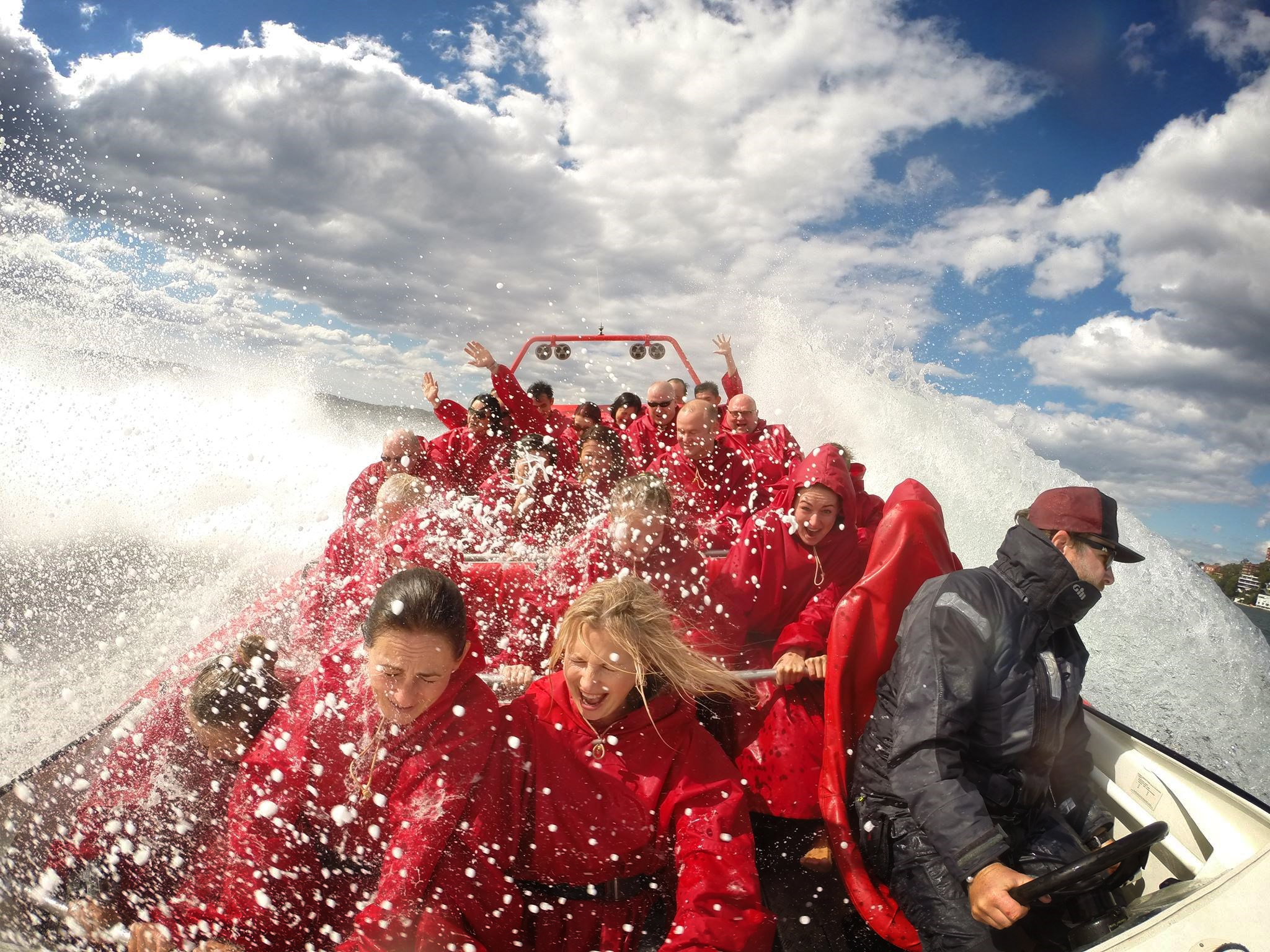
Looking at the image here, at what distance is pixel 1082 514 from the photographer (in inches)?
79.8

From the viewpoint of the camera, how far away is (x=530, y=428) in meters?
6.76

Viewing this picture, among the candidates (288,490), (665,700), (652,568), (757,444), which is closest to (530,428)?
(757,444)

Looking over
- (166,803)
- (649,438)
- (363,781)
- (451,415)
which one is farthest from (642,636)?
(451,415)

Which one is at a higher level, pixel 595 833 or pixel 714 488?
pixel 714 488

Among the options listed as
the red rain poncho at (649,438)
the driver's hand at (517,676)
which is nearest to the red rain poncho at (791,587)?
the driver's hand at (517,676)

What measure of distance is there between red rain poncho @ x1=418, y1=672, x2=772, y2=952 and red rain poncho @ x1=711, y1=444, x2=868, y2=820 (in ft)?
2.22

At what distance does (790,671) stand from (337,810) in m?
1.57

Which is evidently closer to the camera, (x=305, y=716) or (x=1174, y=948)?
(x=1174, y=948)

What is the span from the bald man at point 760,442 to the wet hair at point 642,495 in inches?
90.7

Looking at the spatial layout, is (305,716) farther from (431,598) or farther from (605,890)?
(605,890)

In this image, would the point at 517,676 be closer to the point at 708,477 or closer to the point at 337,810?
the point at 337,810

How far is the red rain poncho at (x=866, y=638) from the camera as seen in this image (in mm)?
2221

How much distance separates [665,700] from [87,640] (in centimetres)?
693

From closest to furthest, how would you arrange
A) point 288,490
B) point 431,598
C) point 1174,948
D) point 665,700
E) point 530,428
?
A: point 1174,948 → point 431,598 → point 665,700 → point 530,428 → point 288,490
